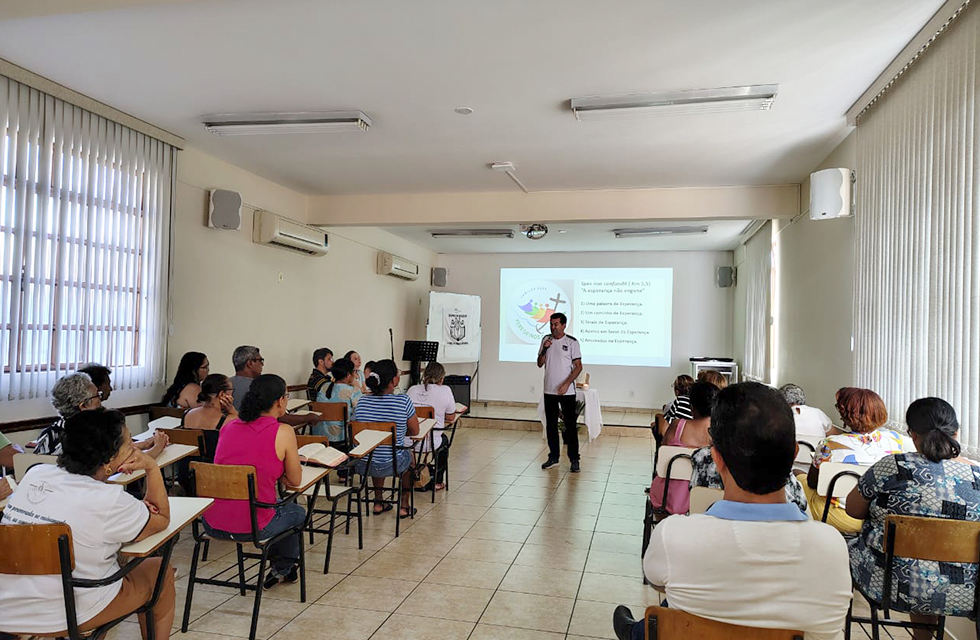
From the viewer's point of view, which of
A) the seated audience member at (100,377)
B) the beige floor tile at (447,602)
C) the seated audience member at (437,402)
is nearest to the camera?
the beige floor tile at (447,602)

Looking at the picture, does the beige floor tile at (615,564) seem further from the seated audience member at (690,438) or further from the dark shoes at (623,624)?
the dark shoes at (623,624)

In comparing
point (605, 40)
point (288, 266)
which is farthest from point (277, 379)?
point (288, 266)

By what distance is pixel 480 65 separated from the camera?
11.8 ft

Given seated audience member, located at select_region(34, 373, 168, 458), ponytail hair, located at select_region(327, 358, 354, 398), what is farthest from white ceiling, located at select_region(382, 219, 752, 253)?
seated audience member, located at select_region(34, 373, 168, 458)

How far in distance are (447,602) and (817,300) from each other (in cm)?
416

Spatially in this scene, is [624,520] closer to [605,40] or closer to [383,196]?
[605,40]

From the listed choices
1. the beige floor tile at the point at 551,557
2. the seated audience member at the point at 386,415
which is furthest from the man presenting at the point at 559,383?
the beige floor tile at the point at 551,557

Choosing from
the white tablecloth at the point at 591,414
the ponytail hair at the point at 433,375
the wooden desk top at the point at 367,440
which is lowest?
the white tablecloth at the point at 591,414

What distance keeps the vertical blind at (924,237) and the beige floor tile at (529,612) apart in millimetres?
1984

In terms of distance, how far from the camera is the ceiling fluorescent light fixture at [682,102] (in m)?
3.82

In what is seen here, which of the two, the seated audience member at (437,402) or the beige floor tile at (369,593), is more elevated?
the seated audience member at (437,402)

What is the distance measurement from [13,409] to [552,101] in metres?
4.00

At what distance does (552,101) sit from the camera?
412 centimetres

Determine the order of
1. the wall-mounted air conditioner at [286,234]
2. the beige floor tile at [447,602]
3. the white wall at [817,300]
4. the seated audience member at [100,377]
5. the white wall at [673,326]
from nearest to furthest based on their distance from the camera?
the beige floor tile at [447,602]
the seated audience member at [100,377]
the white wall at [817,300]
the wall-mounted air conditioner at [286,234]
the white wall at [673,326]
